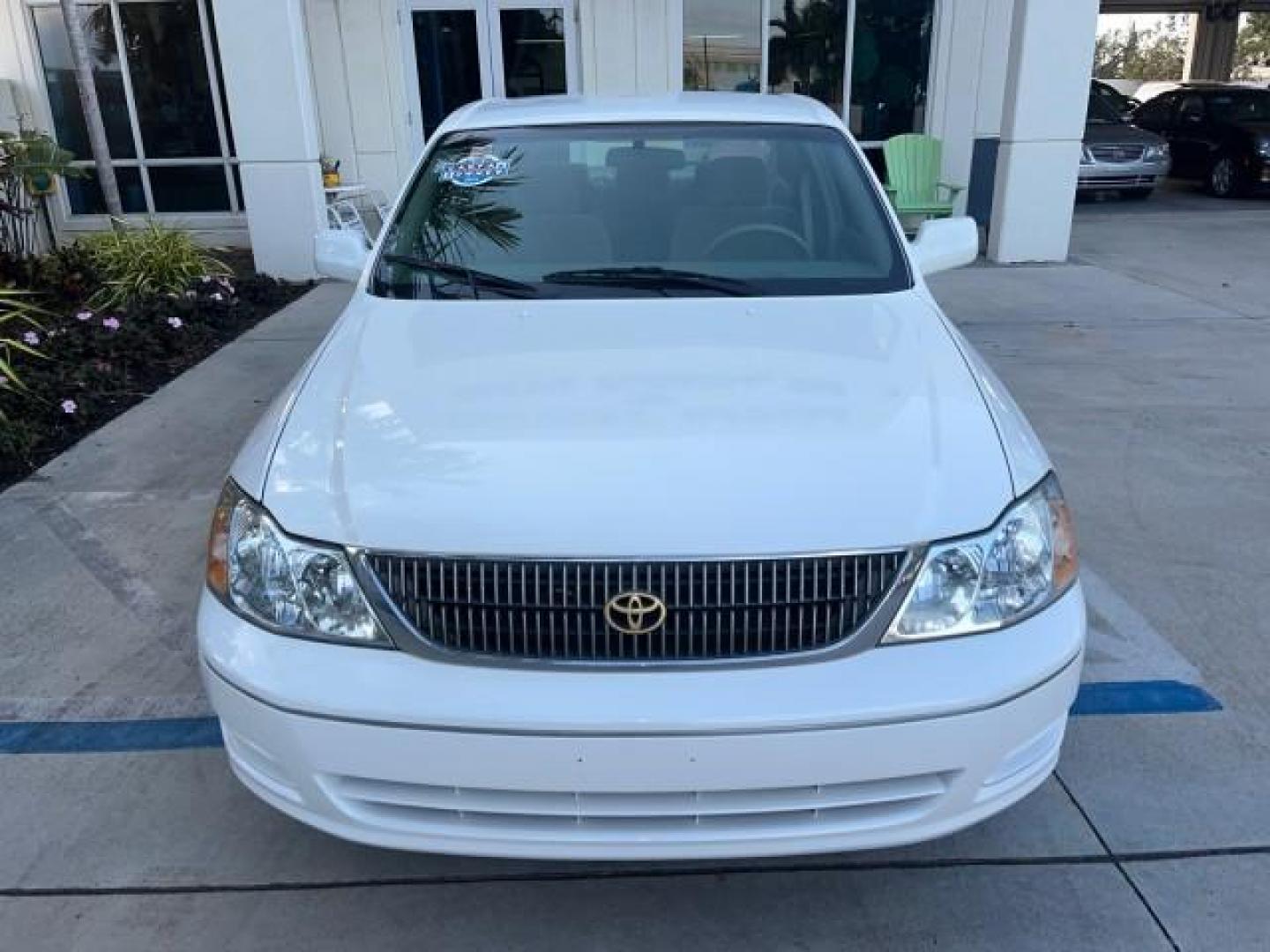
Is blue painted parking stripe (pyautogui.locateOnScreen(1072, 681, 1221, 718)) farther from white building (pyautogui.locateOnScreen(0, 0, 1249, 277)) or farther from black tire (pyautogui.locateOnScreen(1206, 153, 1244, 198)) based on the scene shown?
black tire (pyautogui.locateOnScreen(1206, 153, 1244, 198))

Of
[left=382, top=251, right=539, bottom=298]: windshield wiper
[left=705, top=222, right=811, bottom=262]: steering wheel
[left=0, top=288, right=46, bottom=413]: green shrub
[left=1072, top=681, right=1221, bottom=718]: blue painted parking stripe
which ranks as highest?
[left=705, top=222, right=811, bottom=262]: steering wheel

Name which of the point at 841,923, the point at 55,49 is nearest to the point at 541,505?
the point at 841,923

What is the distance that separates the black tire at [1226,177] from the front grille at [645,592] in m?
16.7

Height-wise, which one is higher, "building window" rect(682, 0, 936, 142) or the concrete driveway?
"building window" rect(682, 0, 936, 142)

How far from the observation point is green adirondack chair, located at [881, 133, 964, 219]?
11.1 metres

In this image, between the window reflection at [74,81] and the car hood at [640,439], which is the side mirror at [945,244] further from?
the window reflection at [74,81]

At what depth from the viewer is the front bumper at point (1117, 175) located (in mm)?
14742

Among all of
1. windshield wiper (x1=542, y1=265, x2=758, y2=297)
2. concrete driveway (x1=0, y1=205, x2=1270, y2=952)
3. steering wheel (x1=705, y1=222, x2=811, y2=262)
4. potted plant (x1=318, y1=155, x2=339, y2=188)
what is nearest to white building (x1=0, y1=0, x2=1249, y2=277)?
potted plant (x1=318, y1=155, x2=339, y2=188)

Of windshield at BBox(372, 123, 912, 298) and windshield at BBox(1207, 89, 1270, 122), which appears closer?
windshield at BBox(372, 123, 912, 298)

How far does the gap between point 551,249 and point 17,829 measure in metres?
2.23

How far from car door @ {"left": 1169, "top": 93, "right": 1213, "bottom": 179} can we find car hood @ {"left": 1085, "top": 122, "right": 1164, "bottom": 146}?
2.26 meters

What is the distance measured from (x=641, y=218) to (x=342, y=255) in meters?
1.15

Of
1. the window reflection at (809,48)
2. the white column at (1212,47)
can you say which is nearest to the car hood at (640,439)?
the window reflection at (809,48)

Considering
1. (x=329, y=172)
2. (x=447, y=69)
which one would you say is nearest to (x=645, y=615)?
(x=329, y=172)
